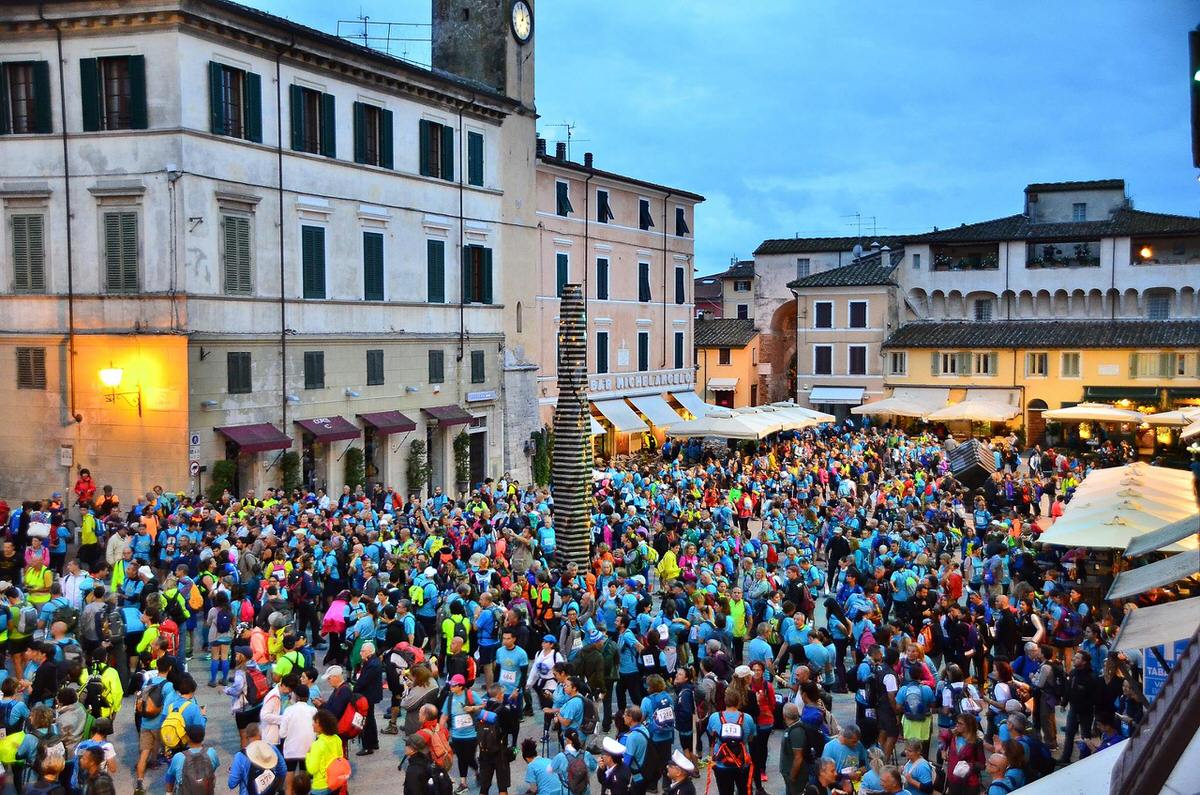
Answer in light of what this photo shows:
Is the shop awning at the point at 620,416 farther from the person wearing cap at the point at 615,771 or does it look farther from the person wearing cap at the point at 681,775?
the person wearing cap at the point at 681,775

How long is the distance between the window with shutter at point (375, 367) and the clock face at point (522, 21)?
12.8m

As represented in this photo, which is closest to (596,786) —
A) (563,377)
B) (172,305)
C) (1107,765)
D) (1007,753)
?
(1007,753)

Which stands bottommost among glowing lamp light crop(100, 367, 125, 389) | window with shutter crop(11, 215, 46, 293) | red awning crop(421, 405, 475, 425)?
red awning crop(421, 405, 475, 425)

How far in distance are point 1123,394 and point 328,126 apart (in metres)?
34.8

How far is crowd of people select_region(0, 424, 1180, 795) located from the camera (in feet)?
34.6

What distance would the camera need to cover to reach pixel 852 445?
38.1 m

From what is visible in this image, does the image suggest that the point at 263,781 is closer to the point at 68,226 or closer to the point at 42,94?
the point at 68,226

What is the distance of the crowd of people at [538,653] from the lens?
10555mm

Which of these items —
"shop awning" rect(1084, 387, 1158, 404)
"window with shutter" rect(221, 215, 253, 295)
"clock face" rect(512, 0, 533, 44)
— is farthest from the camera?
"shop awning" rect(1084, 387, 1158, 404)

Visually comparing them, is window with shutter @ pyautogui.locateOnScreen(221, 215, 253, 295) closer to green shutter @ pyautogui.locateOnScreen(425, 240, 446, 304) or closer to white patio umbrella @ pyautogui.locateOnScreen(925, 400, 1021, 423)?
green shutter @ pyautogui.locateOnScreen(425, 240, 446, 304)

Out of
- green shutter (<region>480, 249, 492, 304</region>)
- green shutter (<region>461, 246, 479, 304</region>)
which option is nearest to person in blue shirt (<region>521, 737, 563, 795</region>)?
green shutter (<region>461, 246, 479, 304</region>)

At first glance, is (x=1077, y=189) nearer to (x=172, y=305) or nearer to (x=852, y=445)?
(x=852, y=445)

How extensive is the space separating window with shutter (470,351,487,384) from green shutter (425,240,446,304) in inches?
88.3

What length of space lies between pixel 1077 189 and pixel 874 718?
49.0 meters
